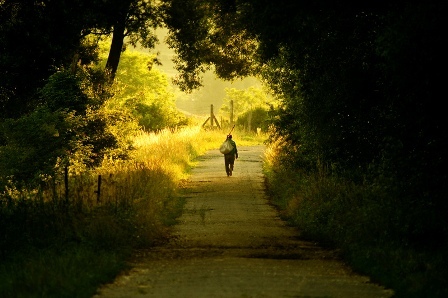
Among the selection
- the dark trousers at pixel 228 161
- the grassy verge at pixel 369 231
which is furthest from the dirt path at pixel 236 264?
the dark trousers at pixel 228 161

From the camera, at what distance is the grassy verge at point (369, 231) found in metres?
10.7

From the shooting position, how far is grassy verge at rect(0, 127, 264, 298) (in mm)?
10234

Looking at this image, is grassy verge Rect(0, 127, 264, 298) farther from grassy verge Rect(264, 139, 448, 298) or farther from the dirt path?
grassy verge Rect(264, 139, 448, 298)

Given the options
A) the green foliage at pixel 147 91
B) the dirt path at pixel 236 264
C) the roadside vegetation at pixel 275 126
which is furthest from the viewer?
the green foliage at pixel 147 91

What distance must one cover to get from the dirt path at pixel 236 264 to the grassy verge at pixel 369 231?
37cm

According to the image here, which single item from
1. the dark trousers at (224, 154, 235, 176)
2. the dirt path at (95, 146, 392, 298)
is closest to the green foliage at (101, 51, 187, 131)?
the dark trousers at (224, 154, 235, 176)

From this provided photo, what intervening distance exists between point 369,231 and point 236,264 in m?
3.24

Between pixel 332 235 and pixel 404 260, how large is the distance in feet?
11.9

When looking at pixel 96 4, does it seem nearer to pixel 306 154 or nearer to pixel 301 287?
pixel 306 154

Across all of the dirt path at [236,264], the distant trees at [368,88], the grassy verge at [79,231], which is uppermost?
the distant trees at [368,88]

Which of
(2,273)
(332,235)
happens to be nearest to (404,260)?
(332,235)

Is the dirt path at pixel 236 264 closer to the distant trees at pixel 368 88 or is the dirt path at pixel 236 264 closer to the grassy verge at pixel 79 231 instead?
the grassy verge at pixel 79 231

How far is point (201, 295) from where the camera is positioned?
9266 millimetres

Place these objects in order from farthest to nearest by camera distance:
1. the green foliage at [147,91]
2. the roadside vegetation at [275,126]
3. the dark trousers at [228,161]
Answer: the green foliage at [147,91], the dark trousers at [228,161], the roadside vegetation at [275,126]
